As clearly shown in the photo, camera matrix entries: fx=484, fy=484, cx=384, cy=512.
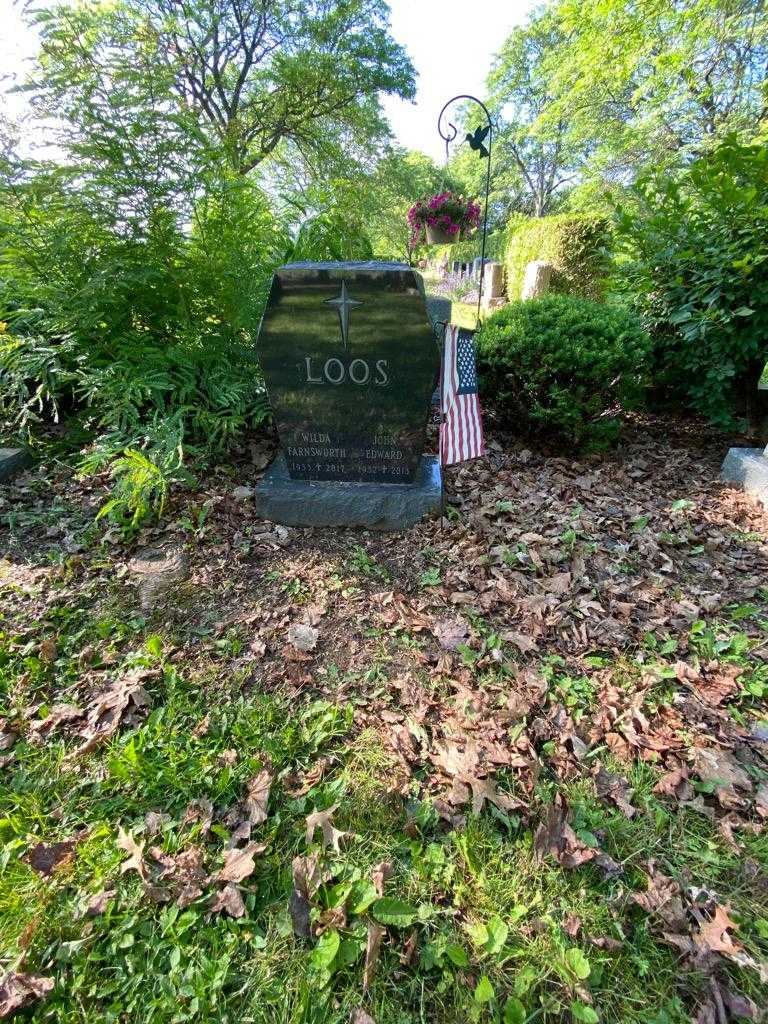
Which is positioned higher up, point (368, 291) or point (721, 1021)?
point (368, 291)

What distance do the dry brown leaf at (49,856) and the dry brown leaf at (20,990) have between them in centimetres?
25

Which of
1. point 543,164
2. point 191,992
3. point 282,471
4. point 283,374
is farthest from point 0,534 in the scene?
point 543,164

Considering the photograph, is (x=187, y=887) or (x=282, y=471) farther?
(x=282, y=471)

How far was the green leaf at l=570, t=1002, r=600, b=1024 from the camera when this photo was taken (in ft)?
4.10

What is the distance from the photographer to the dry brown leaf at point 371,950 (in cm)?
133

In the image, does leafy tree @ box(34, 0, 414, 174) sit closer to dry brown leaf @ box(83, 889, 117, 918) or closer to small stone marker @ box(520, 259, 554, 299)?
small stone marker @ box(520, 259, 554, 299)

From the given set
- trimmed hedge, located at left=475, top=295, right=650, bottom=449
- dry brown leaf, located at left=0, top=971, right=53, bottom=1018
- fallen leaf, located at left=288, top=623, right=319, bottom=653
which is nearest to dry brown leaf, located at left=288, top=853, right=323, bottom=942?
dry brown leaf, located at left=0, top=971, right=53, bottom=1018

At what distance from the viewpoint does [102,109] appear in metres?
2.97

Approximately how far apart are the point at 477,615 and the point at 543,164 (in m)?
41.0

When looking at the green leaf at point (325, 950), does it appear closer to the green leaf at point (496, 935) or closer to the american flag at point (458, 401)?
the green leaf at point (496, 935)

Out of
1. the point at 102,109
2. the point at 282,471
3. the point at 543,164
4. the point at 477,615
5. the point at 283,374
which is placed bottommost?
the point at 477,615

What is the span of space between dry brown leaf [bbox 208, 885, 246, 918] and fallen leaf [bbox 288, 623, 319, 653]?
0.98 metres

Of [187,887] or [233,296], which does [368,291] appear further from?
[187,887]

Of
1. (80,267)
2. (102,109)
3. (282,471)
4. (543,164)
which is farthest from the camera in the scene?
(543,164)
